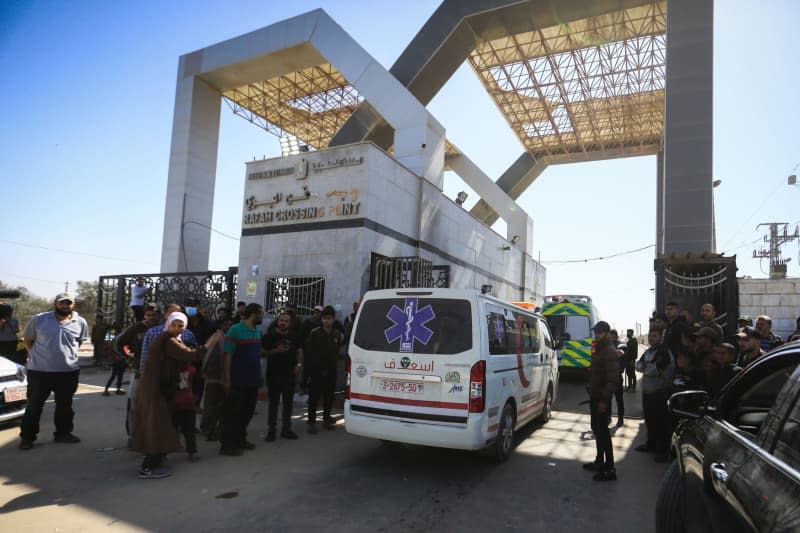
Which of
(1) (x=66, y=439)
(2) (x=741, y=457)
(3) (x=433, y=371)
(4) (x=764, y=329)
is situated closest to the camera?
(2) (x=741, y=457)

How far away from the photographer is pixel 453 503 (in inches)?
184

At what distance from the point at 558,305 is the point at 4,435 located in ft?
46.7

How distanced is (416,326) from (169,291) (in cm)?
1179

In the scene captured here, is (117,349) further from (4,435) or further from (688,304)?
(688,304)

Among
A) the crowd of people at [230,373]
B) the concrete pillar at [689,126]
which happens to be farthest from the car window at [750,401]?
the concrete pillar at [689,126]

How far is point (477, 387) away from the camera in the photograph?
529 centimetres

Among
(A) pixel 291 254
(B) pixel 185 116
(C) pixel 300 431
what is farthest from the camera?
(B) pixel 185 116

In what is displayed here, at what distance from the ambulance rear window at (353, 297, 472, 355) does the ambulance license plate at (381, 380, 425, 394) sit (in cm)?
36

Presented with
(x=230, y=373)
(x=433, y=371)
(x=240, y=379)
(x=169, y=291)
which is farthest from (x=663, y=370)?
(x=169, y=291)

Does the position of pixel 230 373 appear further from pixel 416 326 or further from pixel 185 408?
pixel 416 326

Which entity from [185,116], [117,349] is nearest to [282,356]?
[117,349]

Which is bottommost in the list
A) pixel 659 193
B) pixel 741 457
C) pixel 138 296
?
pixel 741 457

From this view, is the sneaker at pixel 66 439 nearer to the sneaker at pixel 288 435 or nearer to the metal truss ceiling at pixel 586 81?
the sneaker at pixel 288 435

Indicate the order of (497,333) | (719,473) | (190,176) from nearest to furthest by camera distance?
1. (719,473)
2. (497,333)
3. (190,176)
